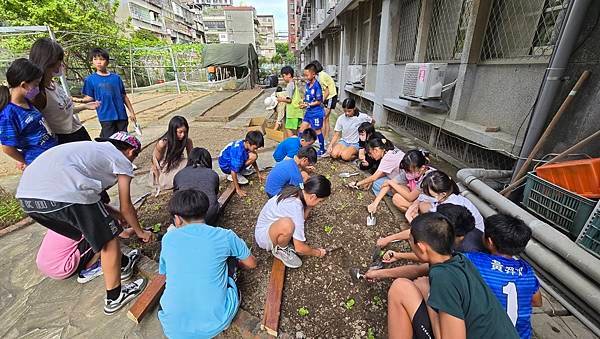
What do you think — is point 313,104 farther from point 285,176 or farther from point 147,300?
point 147,300

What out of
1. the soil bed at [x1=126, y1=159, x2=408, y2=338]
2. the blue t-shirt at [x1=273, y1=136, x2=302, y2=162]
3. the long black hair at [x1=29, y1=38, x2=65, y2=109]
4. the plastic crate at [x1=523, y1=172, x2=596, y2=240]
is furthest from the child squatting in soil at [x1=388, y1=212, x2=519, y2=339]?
the long black hair at [x1=29, y1=38, x2=65, y2=109]

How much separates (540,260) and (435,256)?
1501mm

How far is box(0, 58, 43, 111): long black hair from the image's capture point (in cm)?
213

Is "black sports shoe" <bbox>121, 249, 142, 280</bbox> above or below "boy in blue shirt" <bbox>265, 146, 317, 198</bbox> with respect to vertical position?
below

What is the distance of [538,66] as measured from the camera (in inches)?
127

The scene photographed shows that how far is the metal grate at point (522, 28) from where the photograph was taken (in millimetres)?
3146

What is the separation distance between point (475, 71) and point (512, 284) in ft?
13.0

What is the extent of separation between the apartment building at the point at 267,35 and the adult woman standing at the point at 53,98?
88637 mm

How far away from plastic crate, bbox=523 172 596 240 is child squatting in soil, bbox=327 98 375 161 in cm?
277

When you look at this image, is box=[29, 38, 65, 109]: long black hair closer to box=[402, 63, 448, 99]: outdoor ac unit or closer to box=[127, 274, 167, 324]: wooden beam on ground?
box=[127, 274, 167, 324]: wooden beam on ground

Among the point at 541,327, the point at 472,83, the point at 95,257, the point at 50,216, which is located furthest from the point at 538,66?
the point at 95,257

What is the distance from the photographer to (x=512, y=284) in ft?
4.96

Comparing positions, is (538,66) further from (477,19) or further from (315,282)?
(315,282)

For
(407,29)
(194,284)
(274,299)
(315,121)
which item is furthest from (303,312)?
(407,29)
